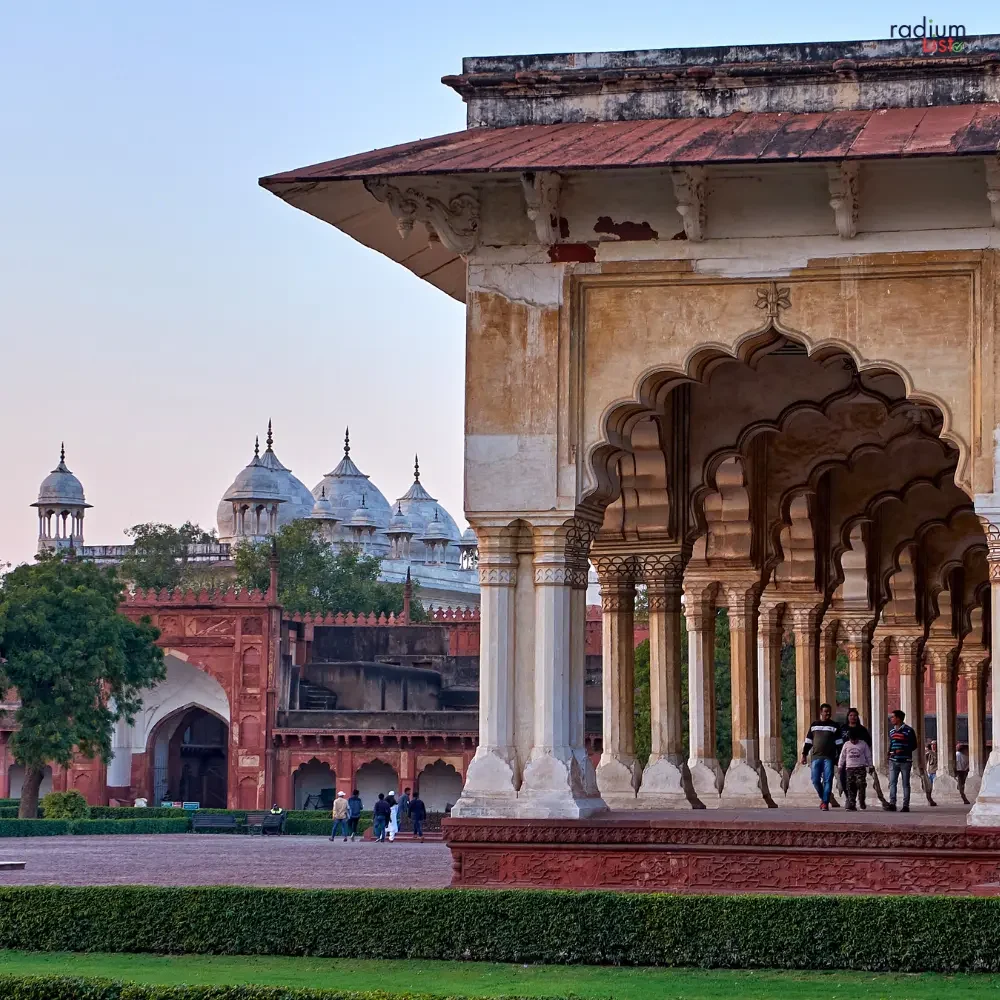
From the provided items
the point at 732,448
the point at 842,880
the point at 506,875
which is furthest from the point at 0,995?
the point at 732,448

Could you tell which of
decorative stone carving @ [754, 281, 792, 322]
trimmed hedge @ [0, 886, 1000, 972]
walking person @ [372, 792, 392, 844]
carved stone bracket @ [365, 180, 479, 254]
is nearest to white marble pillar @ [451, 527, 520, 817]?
trimmed hedge @ [0, 886, 1000, 972]

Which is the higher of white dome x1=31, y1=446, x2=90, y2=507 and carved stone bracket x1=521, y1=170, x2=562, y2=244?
white dome x1=31, y1=446, x2=90, y2=507

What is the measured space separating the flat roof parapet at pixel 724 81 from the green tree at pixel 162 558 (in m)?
57.3

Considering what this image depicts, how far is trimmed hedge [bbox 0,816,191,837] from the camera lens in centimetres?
3431

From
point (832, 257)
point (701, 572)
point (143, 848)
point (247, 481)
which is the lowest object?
point (143, 848)

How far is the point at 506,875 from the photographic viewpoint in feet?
44.8

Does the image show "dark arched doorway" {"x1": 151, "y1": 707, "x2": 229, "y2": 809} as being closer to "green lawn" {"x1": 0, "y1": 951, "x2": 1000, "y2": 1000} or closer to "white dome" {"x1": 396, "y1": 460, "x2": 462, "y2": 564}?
"white dome" {"x1": 396, "y1": 460, "x2": 462, "y2": 564}

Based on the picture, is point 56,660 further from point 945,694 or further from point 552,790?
point 552,790

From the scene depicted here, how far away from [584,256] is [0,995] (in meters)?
6.64

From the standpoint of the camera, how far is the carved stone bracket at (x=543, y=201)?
1404 centimetres

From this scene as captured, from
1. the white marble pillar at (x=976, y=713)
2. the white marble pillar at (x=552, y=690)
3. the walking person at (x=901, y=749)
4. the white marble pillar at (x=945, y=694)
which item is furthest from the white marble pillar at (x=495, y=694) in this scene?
the white marble pillar at (x=976, y=713)

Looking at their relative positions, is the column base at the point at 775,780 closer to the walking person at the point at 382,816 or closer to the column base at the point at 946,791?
the column base at the point at 946,791

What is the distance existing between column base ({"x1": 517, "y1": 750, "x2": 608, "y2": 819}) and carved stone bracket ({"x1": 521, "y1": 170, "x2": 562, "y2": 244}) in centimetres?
360

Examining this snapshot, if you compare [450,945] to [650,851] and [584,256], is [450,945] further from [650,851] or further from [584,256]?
[584,256]
